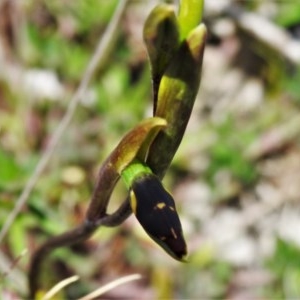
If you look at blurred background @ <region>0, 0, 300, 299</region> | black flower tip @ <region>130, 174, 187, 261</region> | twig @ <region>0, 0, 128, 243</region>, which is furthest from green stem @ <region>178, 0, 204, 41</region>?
blurred background @ <region>0, 0, 300, 299</region>

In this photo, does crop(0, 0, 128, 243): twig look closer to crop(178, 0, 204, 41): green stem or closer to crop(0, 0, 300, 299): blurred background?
crop(0, 0, 300, 299): blurred background

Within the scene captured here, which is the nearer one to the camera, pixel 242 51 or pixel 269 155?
pixel 269 155

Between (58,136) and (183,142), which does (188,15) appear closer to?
(58,136)

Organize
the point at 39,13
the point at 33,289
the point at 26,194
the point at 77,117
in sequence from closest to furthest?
the point at 26,194 → the point at 33,289 → the point at 77,117 → the point at 39,13

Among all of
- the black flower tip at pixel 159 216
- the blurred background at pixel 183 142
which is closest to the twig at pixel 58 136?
Result: the blurred background at pixel 183 142

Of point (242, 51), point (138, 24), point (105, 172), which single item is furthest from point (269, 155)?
point (105, 172)

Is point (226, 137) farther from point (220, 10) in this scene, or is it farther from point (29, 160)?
point (29, 160)

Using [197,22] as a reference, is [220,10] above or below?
below

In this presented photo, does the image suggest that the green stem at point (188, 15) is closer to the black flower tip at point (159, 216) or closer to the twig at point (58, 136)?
the black flower tip at point (159, 216)

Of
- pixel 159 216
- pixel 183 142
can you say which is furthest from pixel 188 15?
pixel 183 142
